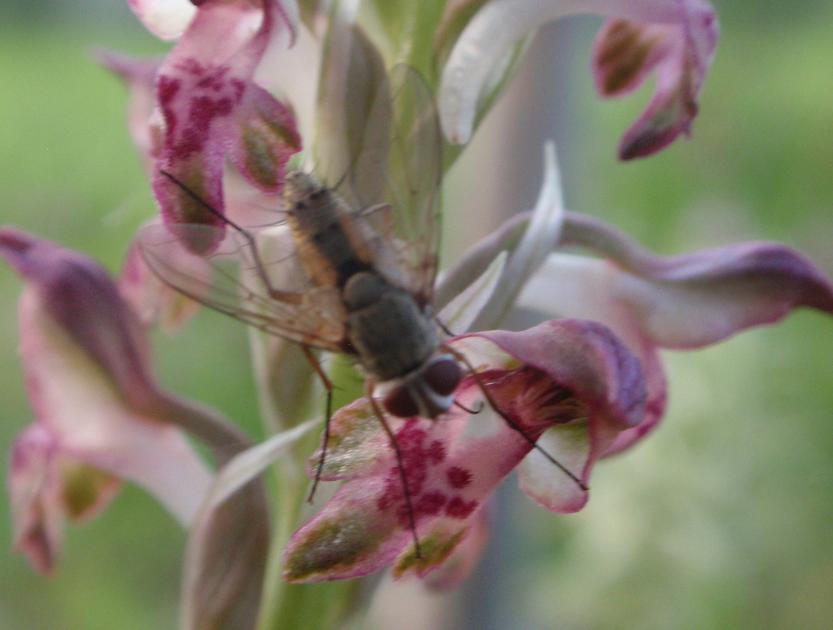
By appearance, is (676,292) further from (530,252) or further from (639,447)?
(639,447)

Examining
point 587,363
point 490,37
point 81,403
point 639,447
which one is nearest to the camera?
point 587,363

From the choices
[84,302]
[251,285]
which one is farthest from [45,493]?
[251,285]

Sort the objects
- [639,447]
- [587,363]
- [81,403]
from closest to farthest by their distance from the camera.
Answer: [587,363] → [81,403] → [639,447]

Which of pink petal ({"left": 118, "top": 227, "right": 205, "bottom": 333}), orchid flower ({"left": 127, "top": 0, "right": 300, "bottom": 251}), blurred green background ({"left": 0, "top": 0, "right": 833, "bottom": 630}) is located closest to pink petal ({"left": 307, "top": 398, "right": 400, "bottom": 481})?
orchid flower ({"left": 127, "top": 0, "right": 300, "bottom": 251})

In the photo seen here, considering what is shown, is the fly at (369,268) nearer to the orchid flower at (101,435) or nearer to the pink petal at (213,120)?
the pink petal at (213,120)

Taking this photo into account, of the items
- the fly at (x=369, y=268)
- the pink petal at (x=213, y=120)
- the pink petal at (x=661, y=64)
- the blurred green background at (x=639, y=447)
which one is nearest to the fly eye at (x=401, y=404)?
the fly at (x=369, y=268)

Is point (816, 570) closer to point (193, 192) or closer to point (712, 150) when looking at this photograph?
point (712, 150)
